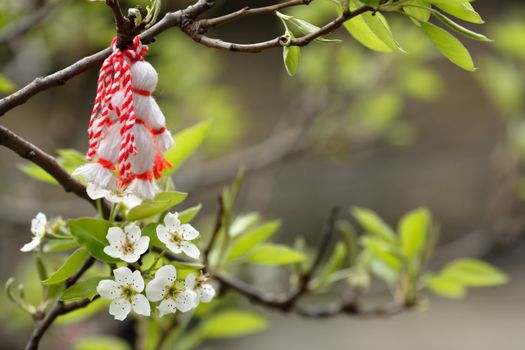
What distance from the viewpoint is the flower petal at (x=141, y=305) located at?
19.7 inches

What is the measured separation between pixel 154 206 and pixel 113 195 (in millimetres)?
35

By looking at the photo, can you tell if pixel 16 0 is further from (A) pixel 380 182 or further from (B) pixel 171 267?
(A) pixel 380 182

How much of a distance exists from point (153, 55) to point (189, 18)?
57.5 inches

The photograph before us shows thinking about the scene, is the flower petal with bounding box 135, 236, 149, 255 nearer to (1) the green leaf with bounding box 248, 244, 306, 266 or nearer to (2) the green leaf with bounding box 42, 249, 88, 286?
(2) the green leaf with bounding box 42, 249, 88, 286

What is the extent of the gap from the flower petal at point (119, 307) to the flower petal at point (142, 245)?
0.04 meters

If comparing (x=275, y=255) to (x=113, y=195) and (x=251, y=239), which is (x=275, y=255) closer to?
(x=251, y=239)

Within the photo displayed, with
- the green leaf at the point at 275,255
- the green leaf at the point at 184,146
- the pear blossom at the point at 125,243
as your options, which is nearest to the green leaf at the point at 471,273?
the green leaf at the point at 275,255

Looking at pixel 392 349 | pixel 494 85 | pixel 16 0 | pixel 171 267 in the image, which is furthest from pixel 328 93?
pixel 171 267

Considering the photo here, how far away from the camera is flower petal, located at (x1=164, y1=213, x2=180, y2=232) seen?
52cm

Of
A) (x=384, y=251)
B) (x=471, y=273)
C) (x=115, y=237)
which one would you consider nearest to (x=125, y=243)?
(x=115, y=237)

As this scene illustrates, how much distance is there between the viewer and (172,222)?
522mm

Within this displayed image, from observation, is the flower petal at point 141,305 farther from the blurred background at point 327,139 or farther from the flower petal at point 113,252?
the blurred background at point 327,139

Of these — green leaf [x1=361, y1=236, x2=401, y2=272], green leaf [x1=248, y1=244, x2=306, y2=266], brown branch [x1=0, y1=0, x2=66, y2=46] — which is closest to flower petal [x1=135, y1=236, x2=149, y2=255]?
green leaf [x1=248, y1=244, x2=306, y2=266]

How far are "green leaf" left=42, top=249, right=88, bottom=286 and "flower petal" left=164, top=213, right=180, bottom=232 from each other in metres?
0.08
